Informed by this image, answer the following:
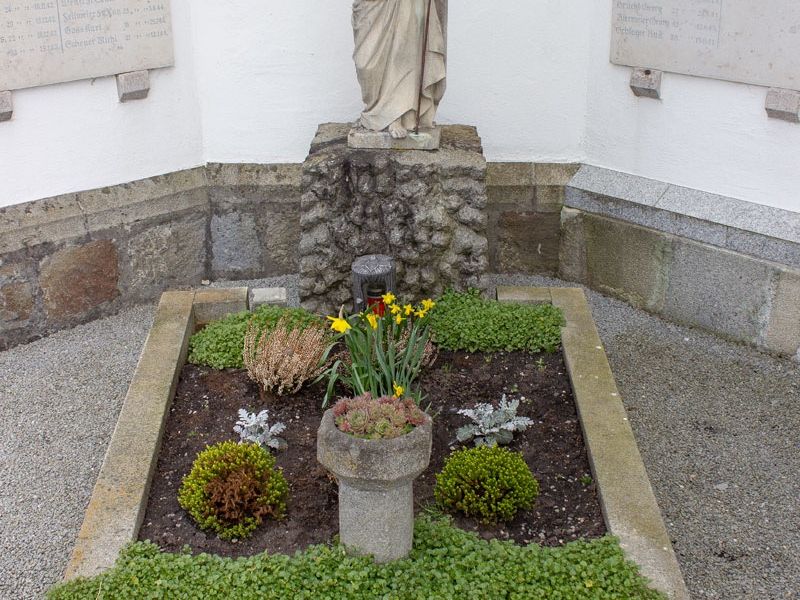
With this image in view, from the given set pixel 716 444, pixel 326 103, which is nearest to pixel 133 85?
pixel 326 103

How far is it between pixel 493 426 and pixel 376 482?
62.6 inches

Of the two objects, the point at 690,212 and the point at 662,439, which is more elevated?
the point at 690,212

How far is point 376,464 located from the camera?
418 cm

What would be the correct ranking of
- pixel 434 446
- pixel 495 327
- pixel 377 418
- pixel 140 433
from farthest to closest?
pixel 495 327, pixel 434 446, pixel 140 433, pixel 377 418

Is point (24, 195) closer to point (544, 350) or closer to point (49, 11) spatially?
point (49, 11)

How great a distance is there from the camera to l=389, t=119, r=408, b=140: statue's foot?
6.91 meters

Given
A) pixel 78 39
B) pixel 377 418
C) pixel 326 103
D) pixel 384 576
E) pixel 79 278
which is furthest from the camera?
pixel 326 103

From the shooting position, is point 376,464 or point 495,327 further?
point 495,327

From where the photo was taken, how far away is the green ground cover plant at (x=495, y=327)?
6723mm

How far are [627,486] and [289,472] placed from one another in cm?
177

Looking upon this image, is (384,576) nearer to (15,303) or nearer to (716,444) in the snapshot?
(716,444)

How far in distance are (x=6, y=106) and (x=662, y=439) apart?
4790mm

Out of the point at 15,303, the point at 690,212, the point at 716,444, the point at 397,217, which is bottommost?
the point at 716,444

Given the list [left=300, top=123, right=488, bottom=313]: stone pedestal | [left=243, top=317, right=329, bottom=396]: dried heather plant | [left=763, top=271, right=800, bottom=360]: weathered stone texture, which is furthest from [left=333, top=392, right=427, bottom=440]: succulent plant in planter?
[left=763, top=271, right=800, bottom=360]: weathered stone texture
